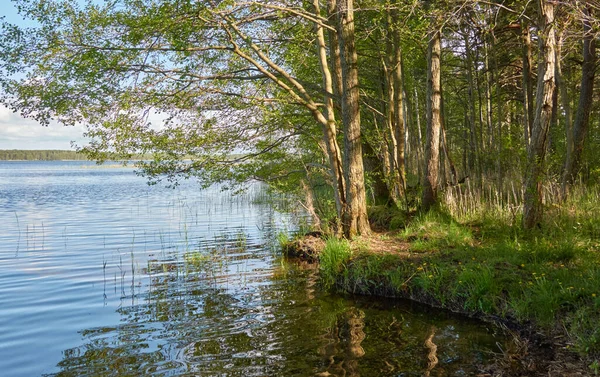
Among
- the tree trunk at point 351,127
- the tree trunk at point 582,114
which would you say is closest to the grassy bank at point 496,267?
the tree trunk at point 351,127

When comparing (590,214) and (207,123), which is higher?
(207,123)

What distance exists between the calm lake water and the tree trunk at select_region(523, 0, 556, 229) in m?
3.32

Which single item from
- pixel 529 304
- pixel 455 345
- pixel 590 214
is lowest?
pixel 455 345

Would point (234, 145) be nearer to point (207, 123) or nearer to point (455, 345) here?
point (207, 123)

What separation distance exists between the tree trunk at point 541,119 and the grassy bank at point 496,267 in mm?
403

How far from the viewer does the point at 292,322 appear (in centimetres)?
827

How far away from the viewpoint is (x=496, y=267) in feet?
27.8

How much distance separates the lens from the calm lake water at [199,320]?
655cm

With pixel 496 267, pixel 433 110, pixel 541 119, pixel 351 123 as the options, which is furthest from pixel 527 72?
pixel 496 267

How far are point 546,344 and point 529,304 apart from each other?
749mm

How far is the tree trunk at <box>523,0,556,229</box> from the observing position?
956 cm

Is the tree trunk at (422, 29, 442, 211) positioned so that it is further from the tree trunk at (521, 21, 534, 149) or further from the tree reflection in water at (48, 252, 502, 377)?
the tree reflection in water at (48, 252, 502, 377)

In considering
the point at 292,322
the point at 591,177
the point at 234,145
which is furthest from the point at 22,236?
the point at 591,177

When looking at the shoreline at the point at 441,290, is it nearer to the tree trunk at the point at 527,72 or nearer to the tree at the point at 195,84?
the tree at the point at 195,84
